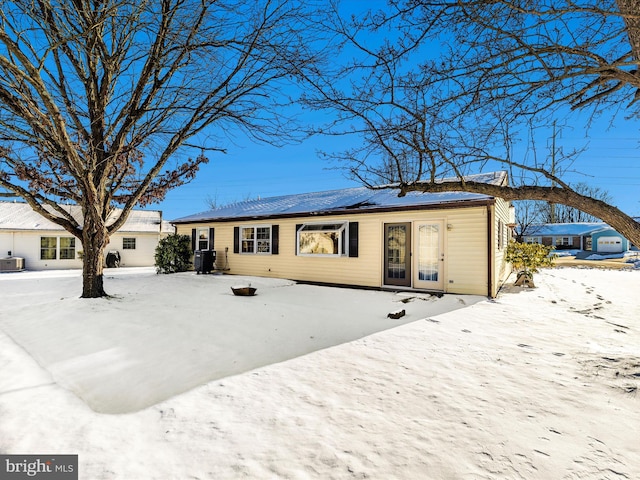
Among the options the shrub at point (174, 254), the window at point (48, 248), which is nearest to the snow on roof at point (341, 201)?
the shrub at point (174, 254)

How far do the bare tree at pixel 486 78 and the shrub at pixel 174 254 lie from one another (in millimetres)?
11196

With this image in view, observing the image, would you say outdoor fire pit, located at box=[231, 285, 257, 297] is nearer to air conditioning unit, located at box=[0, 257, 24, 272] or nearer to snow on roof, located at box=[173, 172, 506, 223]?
snow on roof, located at box=[173, 172, 506, 223]

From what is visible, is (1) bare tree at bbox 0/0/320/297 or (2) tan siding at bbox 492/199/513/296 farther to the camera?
(2) tan siding at bbox 492/199/513/296

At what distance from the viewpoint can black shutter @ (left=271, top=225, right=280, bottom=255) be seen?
39.1 feet

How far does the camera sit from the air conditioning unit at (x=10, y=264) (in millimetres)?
15680

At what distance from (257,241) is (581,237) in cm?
3901

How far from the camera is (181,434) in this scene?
2.16 metres

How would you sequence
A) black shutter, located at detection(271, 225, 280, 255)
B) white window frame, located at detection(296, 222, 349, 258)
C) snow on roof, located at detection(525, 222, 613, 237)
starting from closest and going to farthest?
white window frame, located at detection(296, 222, 349, 258) → black shutter, located at detection(271, 225, 280, 255) → snow on roof, located at detection(525, 222, 613, 237)

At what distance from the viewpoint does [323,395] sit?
2.79m

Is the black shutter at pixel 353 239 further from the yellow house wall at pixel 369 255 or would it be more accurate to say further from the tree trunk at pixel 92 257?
the tree trunk at pixel 92 257

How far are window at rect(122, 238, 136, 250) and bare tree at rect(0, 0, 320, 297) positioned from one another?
1208cm

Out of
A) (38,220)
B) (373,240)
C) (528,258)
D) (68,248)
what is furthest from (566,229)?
(38,220)

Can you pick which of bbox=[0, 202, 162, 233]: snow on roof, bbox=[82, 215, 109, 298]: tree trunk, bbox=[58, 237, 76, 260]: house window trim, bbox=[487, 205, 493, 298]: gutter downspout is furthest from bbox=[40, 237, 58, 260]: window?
bbox=[487, 205, 493, 298]: gutter downspout

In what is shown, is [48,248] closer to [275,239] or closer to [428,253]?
[275,239]
